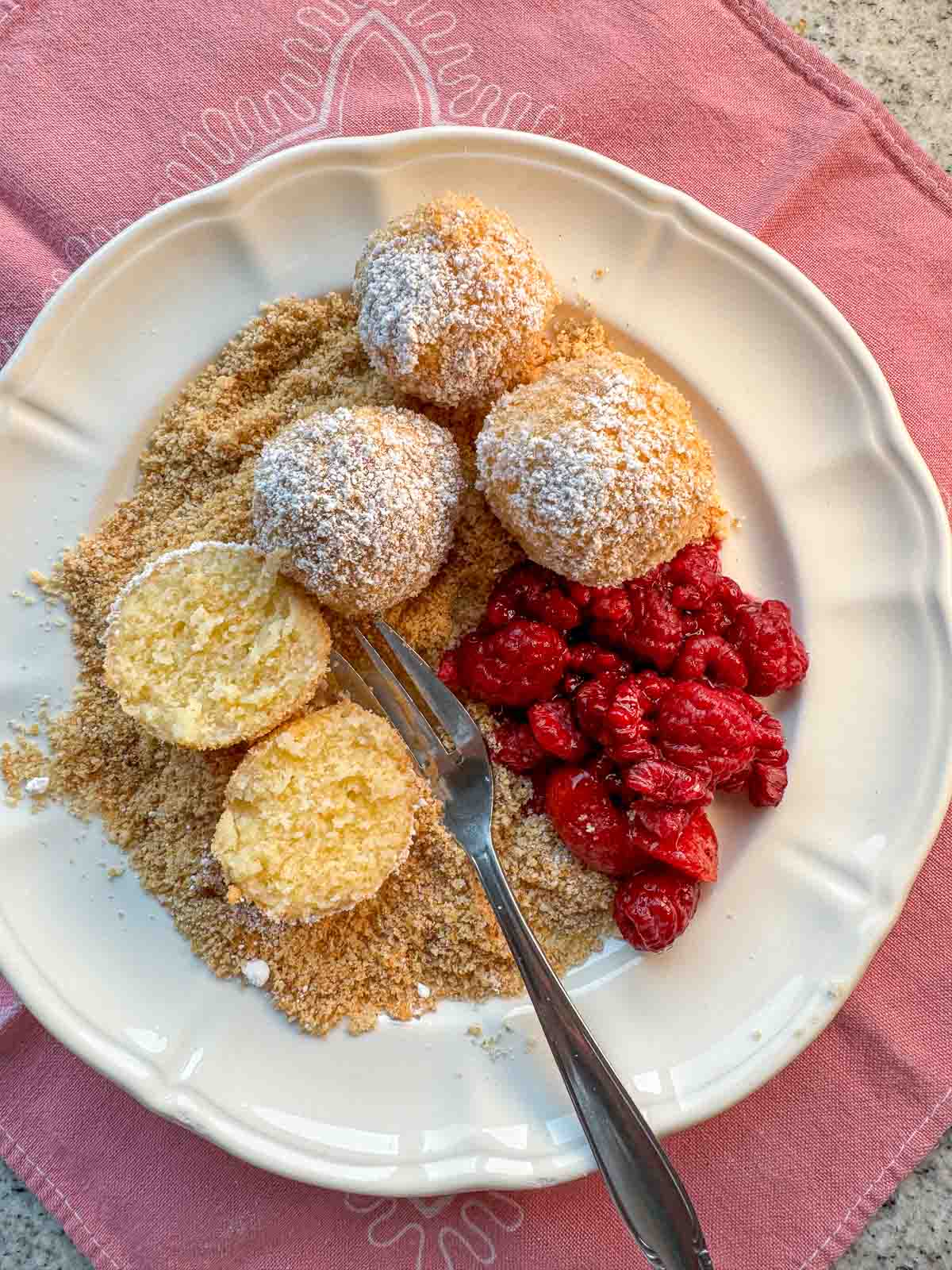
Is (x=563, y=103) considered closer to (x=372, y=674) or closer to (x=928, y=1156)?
(x=372, y=674)

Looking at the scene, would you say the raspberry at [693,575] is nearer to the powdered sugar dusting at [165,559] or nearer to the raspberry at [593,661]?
the raspberry at [593,661]

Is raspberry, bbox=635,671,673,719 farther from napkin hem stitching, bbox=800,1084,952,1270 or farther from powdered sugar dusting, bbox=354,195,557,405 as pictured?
napkin hem stitching, bbox=800,1084,952,1270

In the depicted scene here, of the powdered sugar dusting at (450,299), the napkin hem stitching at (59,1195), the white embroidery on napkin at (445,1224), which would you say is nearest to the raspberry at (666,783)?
the powdered sugar dusting at (450,299)

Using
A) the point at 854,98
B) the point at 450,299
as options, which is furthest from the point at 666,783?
the point at 854,98

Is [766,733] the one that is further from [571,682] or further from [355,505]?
[355,505]

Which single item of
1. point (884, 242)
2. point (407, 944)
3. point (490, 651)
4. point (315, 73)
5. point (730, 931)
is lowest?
point (407, 944)

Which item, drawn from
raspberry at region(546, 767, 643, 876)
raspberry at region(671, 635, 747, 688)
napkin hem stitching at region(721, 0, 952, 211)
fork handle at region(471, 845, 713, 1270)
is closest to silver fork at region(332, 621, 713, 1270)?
fork handle at region(471, 845, 713, 1270)

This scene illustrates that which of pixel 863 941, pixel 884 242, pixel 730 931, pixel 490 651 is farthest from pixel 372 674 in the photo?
pixel 884 242
